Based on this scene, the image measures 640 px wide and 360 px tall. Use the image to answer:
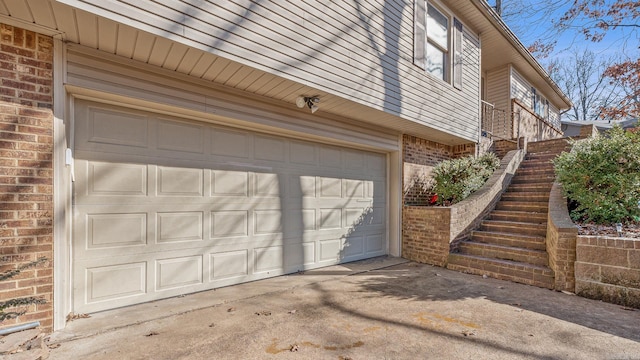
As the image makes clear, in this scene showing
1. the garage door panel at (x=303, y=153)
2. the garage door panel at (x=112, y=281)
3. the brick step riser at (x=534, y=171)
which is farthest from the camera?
the brick step riser at (x=534, y=171)

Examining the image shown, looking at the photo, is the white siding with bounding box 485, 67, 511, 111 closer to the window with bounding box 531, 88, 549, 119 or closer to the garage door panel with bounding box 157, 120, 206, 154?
the window with bounding box 531, 88, 549, 119

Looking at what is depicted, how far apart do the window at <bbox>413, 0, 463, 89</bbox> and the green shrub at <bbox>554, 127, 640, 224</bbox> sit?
2811mm

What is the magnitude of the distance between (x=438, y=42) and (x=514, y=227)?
4.03 meters

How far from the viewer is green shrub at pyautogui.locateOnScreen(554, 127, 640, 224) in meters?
4.62

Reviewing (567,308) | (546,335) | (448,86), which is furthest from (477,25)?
(546,335)

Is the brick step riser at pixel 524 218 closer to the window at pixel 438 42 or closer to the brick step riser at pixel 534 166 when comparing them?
the brick step riser at pixel 534 166

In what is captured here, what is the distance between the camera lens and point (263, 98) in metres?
4.36

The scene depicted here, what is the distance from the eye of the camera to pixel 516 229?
5.70 m

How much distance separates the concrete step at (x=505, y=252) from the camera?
16.0 ft

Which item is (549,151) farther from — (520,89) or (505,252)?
(505,252)

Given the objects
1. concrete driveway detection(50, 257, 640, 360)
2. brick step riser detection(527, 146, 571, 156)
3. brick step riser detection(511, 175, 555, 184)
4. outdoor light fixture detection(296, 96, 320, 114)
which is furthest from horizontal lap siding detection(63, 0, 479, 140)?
brick step riser detection(527, 146, 571, 156)

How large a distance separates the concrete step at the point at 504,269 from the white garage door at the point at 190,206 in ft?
6.63

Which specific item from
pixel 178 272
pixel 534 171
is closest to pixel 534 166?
pixel 534 171

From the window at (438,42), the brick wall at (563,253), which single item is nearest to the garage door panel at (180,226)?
the window at (438,42)
